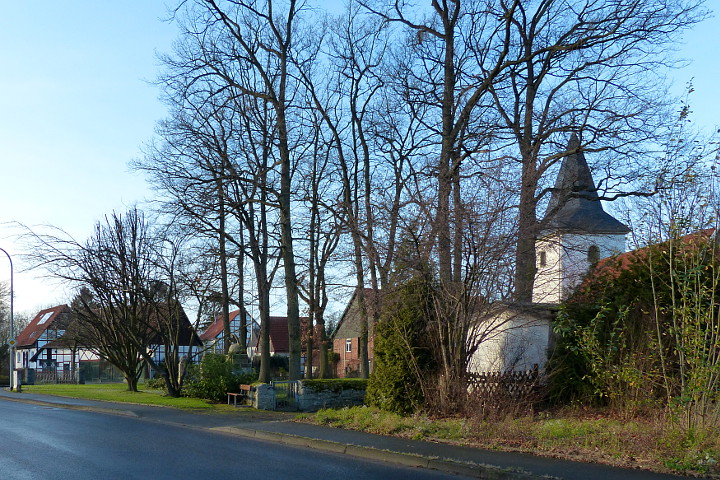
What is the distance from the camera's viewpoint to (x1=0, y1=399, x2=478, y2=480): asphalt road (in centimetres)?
1086

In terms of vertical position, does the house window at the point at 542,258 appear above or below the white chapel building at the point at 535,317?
above

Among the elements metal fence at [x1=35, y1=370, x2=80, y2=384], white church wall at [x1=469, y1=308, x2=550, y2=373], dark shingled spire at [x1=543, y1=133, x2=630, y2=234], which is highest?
dark shingled spire at [x1=543, y1=133, x2=630, y2=234]

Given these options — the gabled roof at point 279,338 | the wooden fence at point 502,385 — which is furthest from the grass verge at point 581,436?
the gabled roof at point 279,338

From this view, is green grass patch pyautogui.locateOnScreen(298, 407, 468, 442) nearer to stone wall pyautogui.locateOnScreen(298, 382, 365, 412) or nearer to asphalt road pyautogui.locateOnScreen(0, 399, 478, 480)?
asphalt road pyautogui.locateOnScreen(0, 399, 478, 480)

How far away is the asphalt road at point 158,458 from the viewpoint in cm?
1086

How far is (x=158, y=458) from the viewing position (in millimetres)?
12633

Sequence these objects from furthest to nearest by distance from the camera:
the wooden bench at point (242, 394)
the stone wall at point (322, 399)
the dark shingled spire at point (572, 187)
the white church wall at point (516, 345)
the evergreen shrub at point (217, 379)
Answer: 1. the evergreen shrub at point (217, 379)
2. the wooden bench at point (242, 394)
3. the dark shingled spire at point (572, 187)
4. the stone wall at point (322, 399)
5. the white church wall at point (516, 345)

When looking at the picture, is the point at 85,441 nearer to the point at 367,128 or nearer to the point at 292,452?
the point at 292,452

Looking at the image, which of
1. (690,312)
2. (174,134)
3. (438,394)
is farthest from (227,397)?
(690,312)

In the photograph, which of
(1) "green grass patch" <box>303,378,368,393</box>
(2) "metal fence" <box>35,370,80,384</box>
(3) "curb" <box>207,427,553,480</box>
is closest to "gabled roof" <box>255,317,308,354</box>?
(2) "metal fence" <box>35,370,80,384</box>

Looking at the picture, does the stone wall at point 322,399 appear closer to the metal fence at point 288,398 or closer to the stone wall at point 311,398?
the stone wall at point 311,398

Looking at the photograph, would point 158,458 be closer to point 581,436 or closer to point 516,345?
point 581,436

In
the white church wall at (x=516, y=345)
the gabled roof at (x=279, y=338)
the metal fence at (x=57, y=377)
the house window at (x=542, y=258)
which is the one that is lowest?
the metal fence at (x=57, y=377)

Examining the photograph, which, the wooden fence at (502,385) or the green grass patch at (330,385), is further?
the green grass patch at (330,385)
